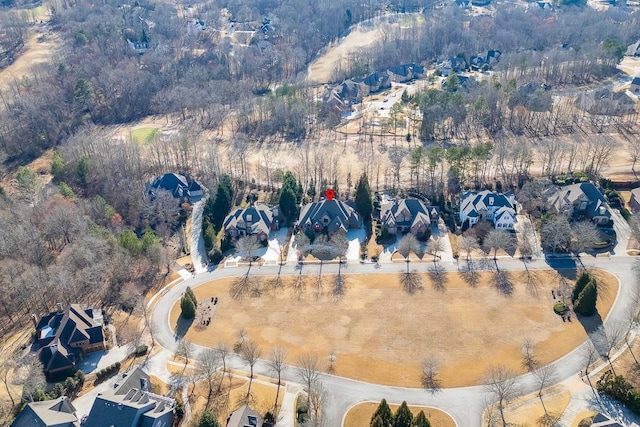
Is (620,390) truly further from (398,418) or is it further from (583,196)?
(583,196)

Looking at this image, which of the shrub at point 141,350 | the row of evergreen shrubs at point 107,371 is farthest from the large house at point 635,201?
the row of evergreen shrubs at point 107,371

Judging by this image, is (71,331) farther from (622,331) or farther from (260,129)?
(260,129)

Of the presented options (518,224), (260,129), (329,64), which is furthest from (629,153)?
(329,64)

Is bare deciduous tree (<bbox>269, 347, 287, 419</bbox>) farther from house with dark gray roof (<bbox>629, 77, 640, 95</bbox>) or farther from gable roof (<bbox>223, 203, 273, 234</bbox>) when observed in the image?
house with dark gray roof (<bbox>629, 77, 640, 95</bbox>)

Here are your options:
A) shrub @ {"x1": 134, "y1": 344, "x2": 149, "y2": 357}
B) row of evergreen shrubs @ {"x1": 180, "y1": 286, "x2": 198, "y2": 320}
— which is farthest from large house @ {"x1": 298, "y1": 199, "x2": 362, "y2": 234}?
shrub @ {"x1": 134, "y1": 344, "x2": 149, "y2": 357}

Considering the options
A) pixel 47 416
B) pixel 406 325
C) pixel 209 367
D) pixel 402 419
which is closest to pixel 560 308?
pixel 406 325
